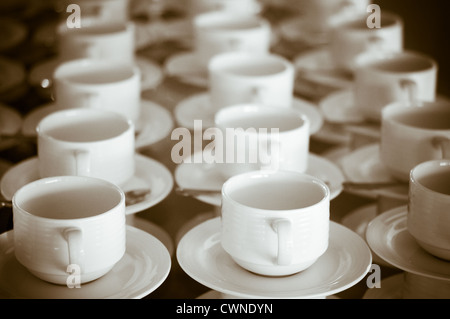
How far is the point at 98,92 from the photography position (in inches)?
37.0

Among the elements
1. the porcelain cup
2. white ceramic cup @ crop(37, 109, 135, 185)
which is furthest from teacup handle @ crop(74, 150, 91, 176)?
the porcelain cup

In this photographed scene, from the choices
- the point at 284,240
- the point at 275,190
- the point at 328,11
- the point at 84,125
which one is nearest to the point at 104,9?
the point at 328,11

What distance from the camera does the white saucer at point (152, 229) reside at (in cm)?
84

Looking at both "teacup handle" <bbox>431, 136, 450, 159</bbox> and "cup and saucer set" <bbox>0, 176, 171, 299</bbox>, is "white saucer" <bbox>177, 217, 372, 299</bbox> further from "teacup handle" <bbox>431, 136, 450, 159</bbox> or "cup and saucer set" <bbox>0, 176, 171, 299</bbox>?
"teacup handle" <bbox>431, 136, 450, 159</bbox>

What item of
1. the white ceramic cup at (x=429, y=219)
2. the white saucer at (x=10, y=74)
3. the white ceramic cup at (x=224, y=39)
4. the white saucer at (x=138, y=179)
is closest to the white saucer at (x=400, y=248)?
the white ceramic cup at (x=429, y=219)

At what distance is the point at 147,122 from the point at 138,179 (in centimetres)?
17

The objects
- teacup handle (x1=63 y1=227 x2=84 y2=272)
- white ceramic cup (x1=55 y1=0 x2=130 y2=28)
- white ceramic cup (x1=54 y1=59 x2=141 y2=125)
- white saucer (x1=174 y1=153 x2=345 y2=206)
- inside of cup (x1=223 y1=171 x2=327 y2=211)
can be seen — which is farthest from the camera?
white ceramic cup (x1=55 y1=0 x2=130 y2=28)

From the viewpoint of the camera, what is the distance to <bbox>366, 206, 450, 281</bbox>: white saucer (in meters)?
Result: 0.68

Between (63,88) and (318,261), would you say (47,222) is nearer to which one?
(318,261)

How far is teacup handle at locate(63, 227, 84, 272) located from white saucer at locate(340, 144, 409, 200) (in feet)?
1.13

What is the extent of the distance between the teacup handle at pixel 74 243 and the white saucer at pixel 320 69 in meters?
0.64

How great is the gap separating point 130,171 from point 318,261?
0.25 metres

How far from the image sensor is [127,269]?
66 centimetres

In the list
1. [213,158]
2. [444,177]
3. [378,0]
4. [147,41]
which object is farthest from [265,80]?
[378,0]
